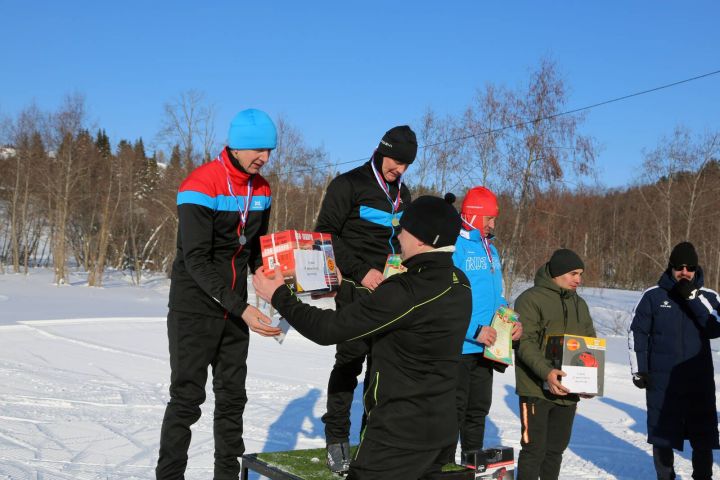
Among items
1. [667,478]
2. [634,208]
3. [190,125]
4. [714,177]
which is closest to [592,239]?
[634,208]

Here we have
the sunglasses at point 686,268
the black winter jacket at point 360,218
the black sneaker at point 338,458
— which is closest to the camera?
the black sneaker at point 338,458

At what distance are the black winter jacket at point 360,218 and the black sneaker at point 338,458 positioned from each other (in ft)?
3.51

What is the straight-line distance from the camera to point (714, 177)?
32.0m

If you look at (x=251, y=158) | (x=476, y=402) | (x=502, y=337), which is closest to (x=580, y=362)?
(x=502, y=337)

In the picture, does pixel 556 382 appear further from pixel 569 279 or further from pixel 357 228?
pixel 357 228

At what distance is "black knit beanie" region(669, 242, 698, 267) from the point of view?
18.6ft

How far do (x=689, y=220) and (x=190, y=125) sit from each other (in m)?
24.0

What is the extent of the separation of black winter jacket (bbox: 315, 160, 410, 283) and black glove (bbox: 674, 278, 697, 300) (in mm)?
2728

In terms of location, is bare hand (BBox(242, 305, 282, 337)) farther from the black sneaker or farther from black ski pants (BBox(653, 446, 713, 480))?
black ski pants (BBox(653, 446, 713, 480))

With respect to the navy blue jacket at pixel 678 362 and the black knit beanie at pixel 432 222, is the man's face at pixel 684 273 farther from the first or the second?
the black knit beanie at pixel 432 222

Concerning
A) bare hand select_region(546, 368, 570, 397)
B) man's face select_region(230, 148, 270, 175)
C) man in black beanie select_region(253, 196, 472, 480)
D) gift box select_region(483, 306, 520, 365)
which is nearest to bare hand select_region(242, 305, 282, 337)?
man in black beanie select_region(253, 196, 472, 480)

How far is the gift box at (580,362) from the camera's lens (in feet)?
16.0

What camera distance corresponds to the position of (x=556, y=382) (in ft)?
16.0

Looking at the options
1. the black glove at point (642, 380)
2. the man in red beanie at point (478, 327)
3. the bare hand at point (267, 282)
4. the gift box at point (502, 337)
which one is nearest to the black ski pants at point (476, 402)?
the man in red beanie at point (478, 327)
